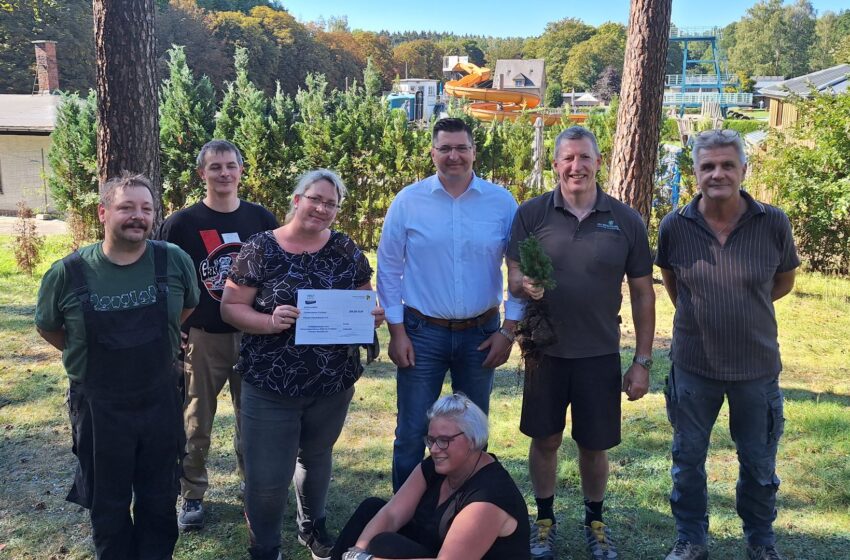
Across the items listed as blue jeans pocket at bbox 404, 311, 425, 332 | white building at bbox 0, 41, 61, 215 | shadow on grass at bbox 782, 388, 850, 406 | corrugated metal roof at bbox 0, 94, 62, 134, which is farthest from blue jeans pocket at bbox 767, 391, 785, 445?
white building at bbox 0, 41, 61, 215

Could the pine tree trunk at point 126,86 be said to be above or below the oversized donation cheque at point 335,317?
above

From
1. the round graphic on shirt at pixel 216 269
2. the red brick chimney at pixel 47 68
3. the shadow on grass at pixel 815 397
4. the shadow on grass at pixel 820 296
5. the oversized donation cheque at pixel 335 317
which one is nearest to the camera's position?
the oversized donation cheque at pixel 335 317

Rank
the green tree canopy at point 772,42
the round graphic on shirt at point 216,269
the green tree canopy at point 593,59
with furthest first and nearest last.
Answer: the green tree canopy at point 593,59 < the green tree canopy at point 772,42 < the round graphic on shirt at point 216,269

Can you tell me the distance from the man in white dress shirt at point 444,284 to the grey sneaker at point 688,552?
4.14 feet

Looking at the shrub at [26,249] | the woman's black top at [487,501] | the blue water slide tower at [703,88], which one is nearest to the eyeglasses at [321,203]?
the woman's black top at [487,501]

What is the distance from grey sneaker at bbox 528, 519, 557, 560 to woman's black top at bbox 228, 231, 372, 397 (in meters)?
1.41

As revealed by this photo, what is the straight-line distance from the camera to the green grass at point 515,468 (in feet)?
12.7

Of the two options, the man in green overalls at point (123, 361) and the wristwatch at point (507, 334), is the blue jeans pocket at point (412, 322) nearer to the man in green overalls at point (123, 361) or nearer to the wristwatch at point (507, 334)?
the wristwatch at point (507, 334)

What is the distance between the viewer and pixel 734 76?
3167 inches

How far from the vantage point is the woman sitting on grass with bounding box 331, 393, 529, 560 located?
107 inches

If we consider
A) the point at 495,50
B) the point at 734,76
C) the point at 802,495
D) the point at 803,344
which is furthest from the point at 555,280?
the point at 495,50

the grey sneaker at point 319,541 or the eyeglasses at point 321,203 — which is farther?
the grey sneaker at point 319,541

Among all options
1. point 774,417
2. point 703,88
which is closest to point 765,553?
point 774,417

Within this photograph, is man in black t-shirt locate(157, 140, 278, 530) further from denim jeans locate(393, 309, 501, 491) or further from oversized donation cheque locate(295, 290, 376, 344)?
denim jeans locate(393, 309, 501, 491)
